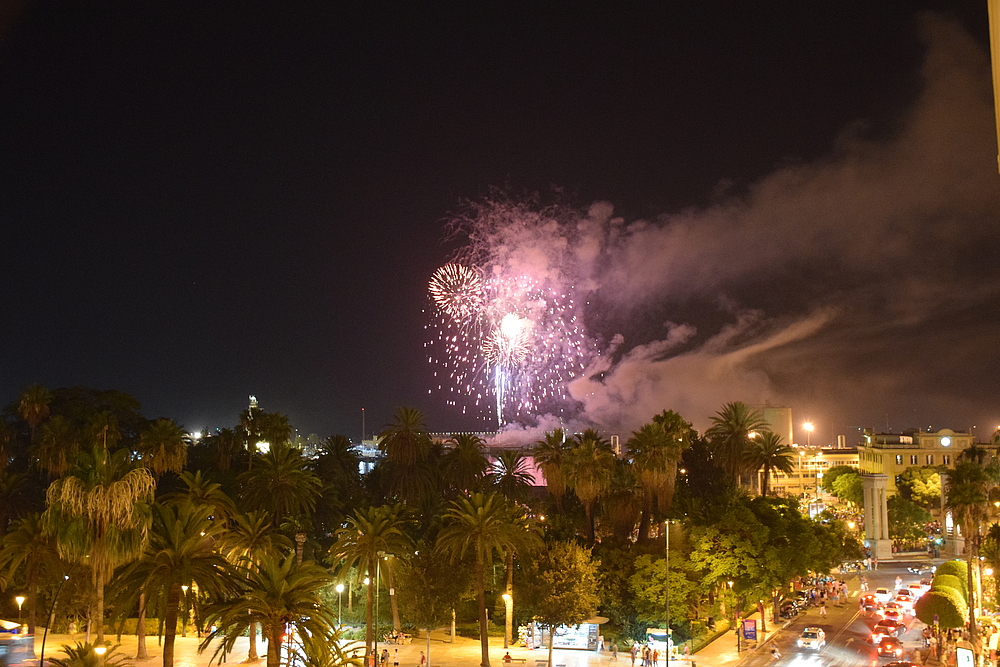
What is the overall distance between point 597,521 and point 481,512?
1847 centimetres

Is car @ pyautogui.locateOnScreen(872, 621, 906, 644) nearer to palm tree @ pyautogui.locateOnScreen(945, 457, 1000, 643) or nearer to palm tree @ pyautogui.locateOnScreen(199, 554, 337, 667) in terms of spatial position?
palm tree @ pyautogui.locateOnScreen(945, 457, 1000, 643)

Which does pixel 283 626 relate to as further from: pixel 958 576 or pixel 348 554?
pixel 958 576

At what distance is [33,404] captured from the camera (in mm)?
68938

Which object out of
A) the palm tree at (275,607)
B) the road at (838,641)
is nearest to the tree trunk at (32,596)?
the palm tree at (275,607)

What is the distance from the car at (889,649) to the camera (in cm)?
4897

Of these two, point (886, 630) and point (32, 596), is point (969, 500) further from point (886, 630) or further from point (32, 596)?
point (32, 596)

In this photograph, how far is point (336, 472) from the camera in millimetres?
73938

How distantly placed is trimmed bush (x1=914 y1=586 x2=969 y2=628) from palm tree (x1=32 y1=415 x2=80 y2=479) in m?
53.2

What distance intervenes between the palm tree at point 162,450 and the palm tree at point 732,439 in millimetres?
40514

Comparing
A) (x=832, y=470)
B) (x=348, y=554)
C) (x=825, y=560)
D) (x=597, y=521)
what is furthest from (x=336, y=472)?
(x=832, y=470)

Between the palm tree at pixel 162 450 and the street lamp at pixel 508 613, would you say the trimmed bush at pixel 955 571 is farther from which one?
the palm tree at pixel 162 450

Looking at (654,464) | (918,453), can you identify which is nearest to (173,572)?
(654,464)

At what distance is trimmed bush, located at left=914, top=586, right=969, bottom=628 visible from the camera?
4747 cm

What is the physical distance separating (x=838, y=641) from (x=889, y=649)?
488 cm
